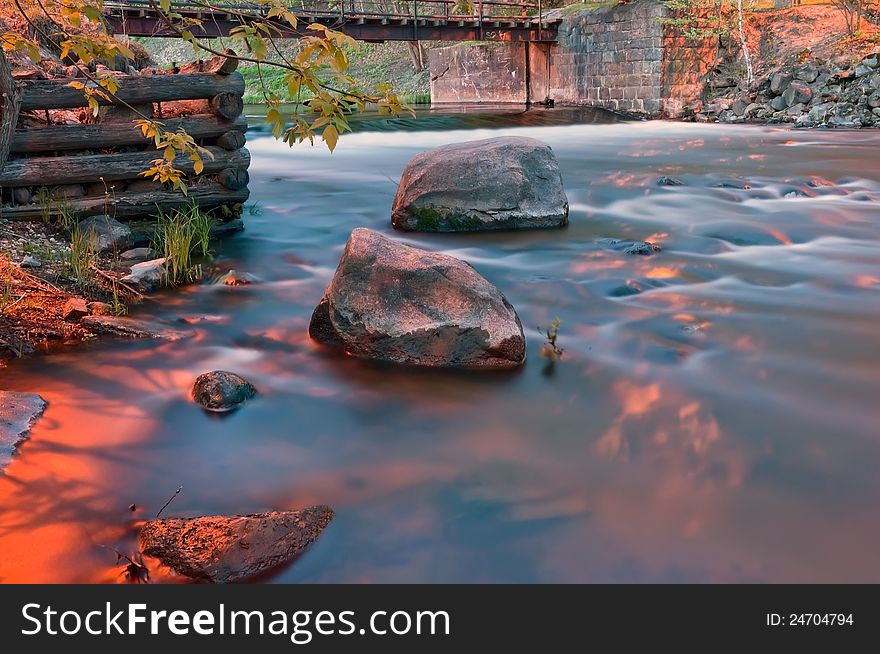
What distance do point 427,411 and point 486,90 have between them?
29527 millimetres

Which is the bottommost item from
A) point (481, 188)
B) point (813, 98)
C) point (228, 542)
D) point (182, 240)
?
point (228, 542)

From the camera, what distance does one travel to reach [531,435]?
389 centimetres

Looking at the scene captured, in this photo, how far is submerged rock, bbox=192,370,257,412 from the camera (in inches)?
163

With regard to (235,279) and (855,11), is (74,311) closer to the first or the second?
(235,279)

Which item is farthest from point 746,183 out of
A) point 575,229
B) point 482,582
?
point 482,582

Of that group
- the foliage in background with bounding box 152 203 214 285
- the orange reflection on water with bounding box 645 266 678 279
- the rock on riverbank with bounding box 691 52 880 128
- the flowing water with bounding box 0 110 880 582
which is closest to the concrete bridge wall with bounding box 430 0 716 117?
the rock on riverbank with bounding box 691 52 880 128

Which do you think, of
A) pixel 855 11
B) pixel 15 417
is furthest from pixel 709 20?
pixel 15 417

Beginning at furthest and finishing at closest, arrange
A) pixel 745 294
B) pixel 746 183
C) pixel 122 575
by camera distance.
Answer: pixel 746 183 < pixel 745 294 < pixel 122 575

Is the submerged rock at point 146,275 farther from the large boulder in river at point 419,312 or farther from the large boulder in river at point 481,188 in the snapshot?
the large boulder in river at point 481,188

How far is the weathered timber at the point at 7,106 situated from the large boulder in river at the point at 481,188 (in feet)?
11.8

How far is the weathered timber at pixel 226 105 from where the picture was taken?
7703 millimetres

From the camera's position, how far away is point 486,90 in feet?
105

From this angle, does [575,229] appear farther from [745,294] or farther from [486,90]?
[486,90]

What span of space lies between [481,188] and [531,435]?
4584 millimetres
